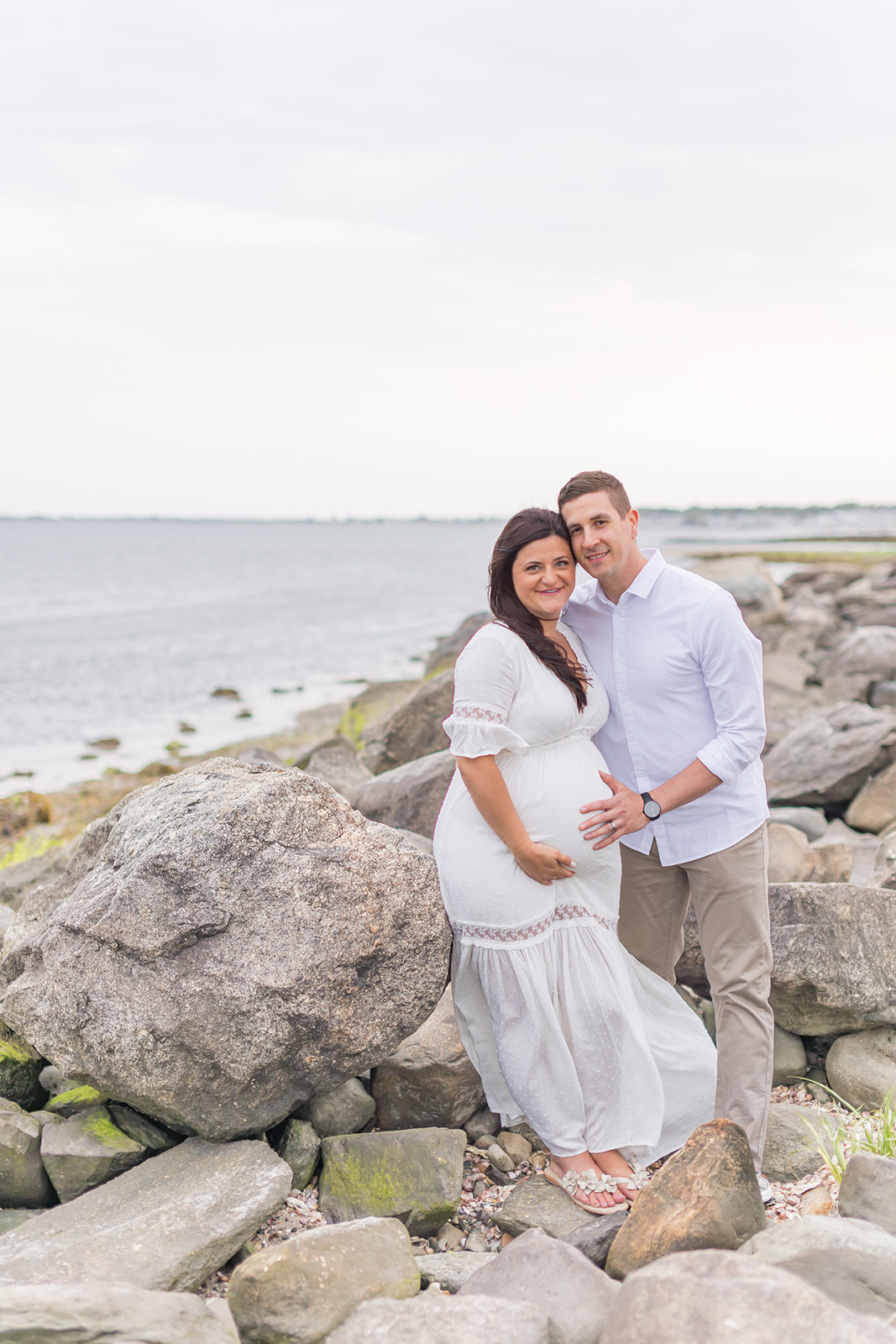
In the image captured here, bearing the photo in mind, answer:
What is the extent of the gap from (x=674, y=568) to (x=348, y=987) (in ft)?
7.33

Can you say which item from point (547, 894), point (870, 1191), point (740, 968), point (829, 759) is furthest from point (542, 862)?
point (829, 759)

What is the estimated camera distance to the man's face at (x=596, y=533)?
165 inches

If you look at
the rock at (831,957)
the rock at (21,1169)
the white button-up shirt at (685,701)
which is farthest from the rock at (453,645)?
the rock at (21,1169)

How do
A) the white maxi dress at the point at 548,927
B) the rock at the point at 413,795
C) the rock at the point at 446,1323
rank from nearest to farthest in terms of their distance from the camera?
the rock at the point at 446,1323, the white maxi dress at the point at 548,927, the rock at the point at 413,795

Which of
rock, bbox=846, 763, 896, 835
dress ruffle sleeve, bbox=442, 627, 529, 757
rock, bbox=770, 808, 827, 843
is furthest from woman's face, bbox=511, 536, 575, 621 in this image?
rock, bbox=846, 763, 896, 835

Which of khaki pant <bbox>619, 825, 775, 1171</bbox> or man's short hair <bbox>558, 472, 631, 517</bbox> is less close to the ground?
man's short hair <bbox>558, 472, 631, 517</bbox>

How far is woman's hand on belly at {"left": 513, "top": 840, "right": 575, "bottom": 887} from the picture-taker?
4.05 m

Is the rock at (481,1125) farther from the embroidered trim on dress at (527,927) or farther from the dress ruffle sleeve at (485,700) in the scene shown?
the dress ruffle sleeve at (485,700)

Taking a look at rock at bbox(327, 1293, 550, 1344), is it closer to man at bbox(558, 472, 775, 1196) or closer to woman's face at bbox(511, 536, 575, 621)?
man at bbox(558, 472, 775, 1196)

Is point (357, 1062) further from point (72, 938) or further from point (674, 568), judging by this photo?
point (674, 568)

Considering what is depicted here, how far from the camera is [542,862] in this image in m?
4.06

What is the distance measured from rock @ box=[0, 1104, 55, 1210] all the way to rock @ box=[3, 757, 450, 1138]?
1.36 ft

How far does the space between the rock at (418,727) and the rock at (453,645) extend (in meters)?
4.42

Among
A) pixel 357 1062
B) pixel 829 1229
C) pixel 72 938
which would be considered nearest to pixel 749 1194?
pixel 829 1229
